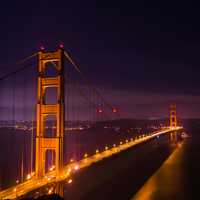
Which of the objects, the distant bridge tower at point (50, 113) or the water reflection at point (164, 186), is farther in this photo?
the water reflection at point (164, 186)

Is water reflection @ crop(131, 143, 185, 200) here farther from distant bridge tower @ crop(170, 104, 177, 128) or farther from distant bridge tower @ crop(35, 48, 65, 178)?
distant bridge tower @ crop(170, 104, 177, 128)

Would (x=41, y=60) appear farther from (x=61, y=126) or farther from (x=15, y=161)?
(x=15, y=161)

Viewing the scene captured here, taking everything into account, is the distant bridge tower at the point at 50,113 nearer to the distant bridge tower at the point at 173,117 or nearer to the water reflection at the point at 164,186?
the water reflection at the point at 164,186

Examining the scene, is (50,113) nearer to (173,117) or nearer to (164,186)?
(164,186)

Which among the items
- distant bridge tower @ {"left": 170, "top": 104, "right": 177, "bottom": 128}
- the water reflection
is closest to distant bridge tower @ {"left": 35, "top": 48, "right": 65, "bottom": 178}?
the water reflection

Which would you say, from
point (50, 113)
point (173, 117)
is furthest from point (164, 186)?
point (173, 117)

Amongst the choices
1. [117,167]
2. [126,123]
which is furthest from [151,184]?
[126,123]

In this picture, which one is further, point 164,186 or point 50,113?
point 164,186

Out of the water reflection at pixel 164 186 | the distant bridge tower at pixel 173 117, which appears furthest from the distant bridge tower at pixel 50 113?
the distant bridge tower at pixel 173 117
